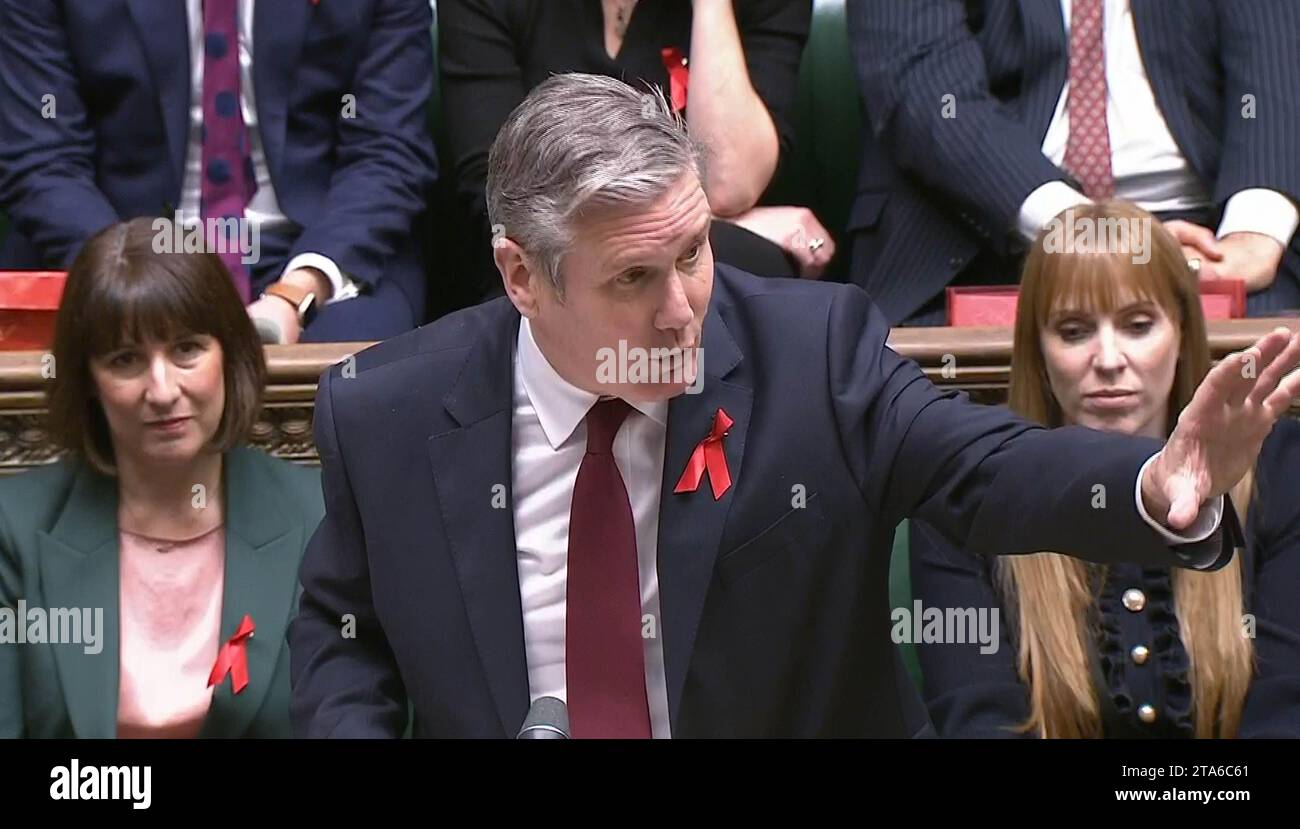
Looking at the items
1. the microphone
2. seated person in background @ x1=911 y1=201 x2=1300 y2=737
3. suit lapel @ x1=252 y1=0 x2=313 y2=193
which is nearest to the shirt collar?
the microphone

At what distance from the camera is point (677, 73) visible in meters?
2.42

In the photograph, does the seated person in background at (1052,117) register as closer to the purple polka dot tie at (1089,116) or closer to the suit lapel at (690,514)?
the purple polka dot tie at (1089,116)

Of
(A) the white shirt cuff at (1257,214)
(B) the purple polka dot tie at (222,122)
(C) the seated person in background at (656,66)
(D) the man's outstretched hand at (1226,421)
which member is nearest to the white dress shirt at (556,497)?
(D) the man's outstretched hand at (1226,421)

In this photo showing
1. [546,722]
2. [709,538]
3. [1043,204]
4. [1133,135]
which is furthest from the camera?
[1133,135]

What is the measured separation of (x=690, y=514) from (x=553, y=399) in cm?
16

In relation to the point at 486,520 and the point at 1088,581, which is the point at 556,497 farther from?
the point at 1088,581

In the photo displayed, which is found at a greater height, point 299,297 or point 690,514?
point 299,297

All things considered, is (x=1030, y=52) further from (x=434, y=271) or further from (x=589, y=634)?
(x=589, y=634)

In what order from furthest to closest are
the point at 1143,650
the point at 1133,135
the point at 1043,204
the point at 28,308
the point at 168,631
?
the point at 1133,135 → the point at 1043,204 → the point at 28,308 → the point at 168,631 → the point at 1143,650

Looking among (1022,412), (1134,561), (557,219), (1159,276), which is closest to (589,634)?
(557,219)

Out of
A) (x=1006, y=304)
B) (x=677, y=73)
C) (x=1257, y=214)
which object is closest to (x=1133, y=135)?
(x=1257, y=214)

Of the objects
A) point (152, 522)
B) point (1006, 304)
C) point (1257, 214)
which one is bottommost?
point (152, 522)

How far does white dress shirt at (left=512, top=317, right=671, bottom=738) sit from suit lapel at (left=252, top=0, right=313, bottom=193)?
0.99 m

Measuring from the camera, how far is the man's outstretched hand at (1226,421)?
3.94 ft
